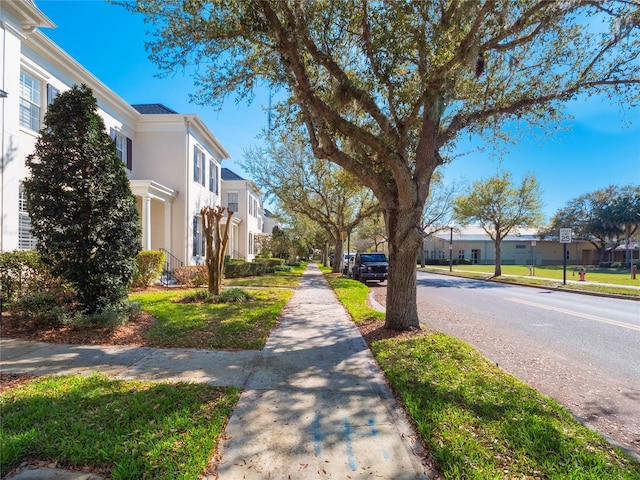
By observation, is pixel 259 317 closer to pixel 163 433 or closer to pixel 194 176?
pixel 163 433

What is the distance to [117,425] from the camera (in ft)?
10.5

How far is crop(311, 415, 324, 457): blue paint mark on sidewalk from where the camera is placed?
117 inches

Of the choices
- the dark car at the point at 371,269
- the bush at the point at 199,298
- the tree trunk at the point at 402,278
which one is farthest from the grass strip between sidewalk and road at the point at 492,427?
the dark car at the point at 371,269

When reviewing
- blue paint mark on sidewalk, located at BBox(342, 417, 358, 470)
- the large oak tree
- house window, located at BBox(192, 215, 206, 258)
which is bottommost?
blue paint mark on sidewalk, located at BBox(342, 417, 358, 470)

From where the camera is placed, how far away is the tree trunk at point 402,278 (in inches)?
269

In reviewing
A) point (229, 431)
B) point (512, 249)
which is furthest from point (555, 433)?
point (512, 249)

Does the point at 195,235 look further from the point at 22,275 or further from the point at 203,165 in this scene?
the point at 22,275

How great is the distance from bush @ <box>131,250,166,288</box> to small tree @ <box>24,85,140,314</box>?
5903 millimetres

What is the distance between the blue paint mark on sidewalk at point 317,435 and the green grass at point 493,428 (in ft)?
3.03

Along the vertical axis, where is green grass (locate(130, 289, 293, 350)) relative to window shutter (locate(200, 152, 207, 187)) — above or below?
below

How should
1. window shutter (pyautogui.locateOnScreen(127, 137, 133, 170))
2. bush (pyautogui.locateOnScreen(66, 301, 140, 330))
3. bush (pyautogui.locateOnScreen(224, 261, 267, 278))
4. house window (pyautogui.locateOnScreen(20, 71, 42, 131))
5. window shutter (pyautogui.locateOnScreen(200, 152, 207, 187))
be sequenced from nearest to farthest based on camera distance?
bush (pyautogui.locateOnScreen(66, 301, 140, 330))
house window (pyautogui.locateOnScreen(20, 71, 42, 131))
window shutter (pyautogui.locateOnScreen(127, 137, 133, 170))
window shutter (pyautogui.locateOnScreen(200, 152, 207, 187))
bush (pyautogui.locateOnScreen(224, 261, 267, 278))

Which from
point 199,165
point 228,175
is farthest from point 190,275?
point 228,175

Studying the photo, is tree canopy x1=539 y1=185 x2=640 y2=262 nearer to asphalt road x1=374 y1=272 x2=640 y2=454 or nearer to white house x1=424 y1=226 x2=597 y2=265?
white house x1=424 y1=226 x2=597 y2=265

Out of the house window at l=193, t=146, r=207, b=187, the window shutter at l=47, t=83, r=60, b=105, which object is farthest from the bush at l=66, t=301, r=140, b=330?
the house window at l=193, t=146, r=207, b=187
